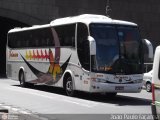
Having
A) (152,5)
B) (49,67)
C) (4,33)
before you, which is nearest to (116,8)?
(152,5)

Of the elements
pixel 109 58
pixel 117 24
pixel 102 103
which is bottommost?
pixel 102 103

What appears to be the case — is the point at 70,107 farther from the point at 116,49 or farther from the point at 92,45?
the point at 116,49

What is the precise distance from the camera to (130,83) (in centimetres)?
1911

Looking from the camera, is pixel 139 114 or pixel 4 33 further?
pixel 4 33

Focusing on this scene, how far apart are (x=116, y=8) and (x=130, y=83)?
29782 mm

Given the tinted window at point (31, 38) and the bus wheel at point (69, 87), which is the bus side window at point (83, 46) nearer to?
the bus wheel at point (69, 87)

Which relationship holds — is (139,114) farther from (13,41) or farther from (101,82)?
(13,41)

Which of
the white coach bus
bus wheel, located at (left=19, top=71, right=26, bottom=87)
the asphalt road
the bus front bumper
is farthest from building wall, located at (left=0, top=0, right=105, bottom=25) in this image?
the bus front bumper

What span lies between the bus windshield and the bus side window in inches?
16.8

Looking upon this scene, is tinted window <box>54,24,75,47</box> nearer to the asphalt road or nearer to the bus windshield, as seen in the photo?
the bus windshield

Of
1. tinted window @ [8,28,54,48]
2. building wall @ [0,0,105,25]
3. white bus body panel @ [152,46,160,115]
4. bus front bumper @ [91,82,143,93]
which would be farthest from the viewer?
building wall @ [0,0,105,25]

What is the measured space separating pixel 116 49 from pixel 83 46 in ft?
4.62

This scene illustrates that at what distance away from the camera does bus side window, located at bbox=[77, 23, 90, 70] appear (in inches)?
755

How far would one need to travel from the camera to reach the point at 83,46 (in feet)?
64.2
